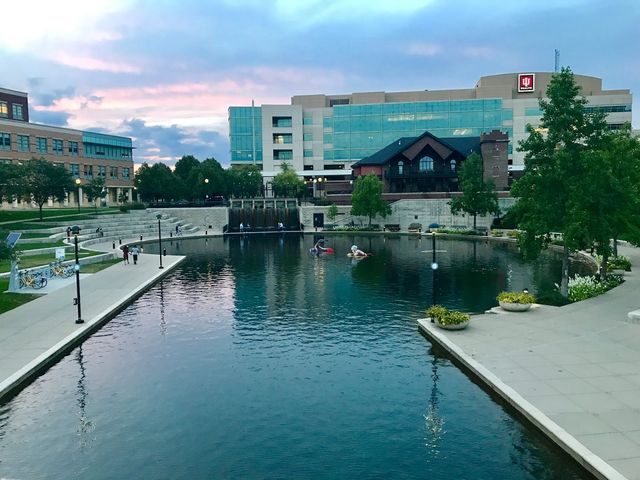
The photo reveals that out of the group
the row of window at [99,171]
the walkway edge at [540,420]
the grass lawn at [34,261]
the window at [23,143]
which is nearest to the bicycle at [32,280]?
the grass lawn at [34,261]

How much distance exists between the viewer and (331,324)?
1005 inches

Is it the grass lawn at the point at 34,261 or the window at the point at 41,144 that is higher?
the window at the point at 41,144

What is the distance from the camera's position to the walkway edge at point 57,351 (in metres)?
16.9

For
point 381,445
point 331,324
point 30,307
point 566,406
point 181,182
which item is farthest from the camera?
point 181,182

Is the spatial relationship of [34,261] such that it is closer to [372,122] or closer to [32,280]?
[32,280]

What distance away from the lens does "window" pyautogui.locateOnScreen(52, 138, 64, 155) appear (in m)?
103

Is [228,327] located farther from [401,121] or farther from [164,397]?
[401,121]

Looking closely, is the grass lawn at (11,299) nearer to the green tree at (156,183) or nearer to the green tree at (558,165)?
the green tree at (558,165)

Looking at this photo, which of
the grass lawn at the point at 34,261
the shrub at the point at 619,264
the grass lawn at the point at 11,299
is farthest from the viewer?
the grass lawn at the point at 34,261

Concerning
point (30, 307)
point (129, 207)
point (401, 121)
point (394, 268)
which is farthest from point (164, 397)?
point (401, 121)

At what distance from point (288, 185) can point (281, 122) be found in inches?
1138

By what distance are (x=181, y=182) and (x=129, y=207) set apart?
786 inches

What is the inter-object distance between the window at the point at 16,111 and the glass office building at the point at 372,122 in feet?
160

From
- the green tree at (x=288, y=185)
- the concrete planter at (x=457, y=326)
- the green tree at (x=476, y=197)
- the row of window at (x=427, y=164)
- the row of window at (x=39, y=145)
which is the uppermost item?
the row of window at (x=39, y=145)
